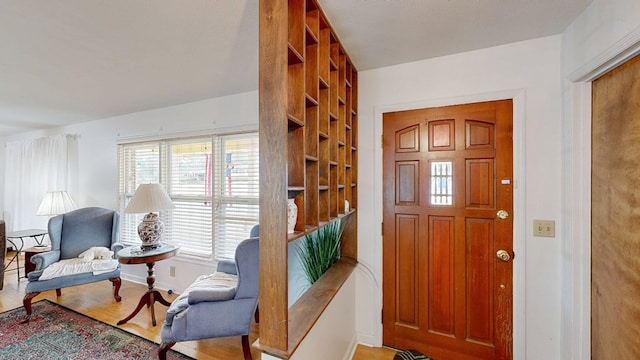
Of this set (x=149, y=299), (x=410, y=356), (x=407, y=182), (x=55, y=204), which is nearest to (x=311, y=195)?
(x=407, y=182)

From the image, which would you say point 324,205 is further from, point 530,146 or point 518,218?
point 530,146

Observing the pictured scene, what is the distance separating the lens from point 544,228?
171 centimetres

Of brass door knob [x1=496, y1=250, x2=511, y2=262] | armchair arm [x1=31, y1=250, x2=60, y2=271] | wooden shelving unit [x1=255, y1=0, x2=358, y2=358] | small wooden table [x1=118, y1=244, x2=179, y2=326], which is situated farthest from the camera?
armchair arm [x1=31, y1=250, x2=60, y2=271]

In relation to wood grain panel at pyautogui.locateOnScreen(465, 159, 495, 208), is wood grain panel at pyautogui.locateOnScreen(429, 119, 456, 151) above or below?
above

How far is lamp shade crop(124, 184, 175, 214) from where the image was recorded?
8.41ft

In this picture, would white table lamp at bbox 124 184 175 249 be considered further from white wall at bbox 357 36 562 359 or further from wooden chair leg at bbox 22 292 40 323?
white wall at bbox 357 36 562 359

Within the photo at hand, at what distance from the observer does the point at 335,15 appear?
4.87ft

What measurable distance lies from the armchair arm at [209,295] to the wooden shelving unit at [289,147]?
0.66 meters

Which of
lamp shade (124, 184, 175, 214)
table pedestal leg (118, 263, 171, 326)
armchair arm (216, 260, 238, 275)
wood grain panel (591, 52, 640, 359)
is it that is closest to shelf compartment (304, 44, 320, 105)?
wood grain panel (591, 52, 640, 359)

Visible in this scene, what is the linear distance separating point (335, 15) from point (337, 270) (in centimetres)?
173

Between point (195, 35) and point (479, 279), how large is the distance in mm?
2590

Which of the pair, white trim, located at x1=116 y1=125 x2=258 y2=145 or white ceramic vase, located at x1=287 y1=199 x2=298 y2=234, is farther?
white trim, located at x1=116 y1=125 x2=258 y2=145

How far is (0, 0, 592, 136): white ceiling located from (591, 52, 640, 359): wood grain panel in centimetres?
54

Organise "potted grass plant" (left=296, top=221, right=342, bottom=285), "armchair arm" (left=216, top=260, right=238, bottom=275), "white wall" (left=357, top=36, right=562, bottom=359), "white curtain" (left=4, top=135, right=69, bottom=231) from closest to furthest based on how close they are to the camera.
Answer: "white wall" (left=357, top=36, right=562, bottom=359)
"potted grass plant" (left=296, top=221, right=342, bottom=285)
"armchair arm" (left=216, top=260, right=238, bottom=275)
"white curtain" (left=4, top=135, right=69, bottom=231)
